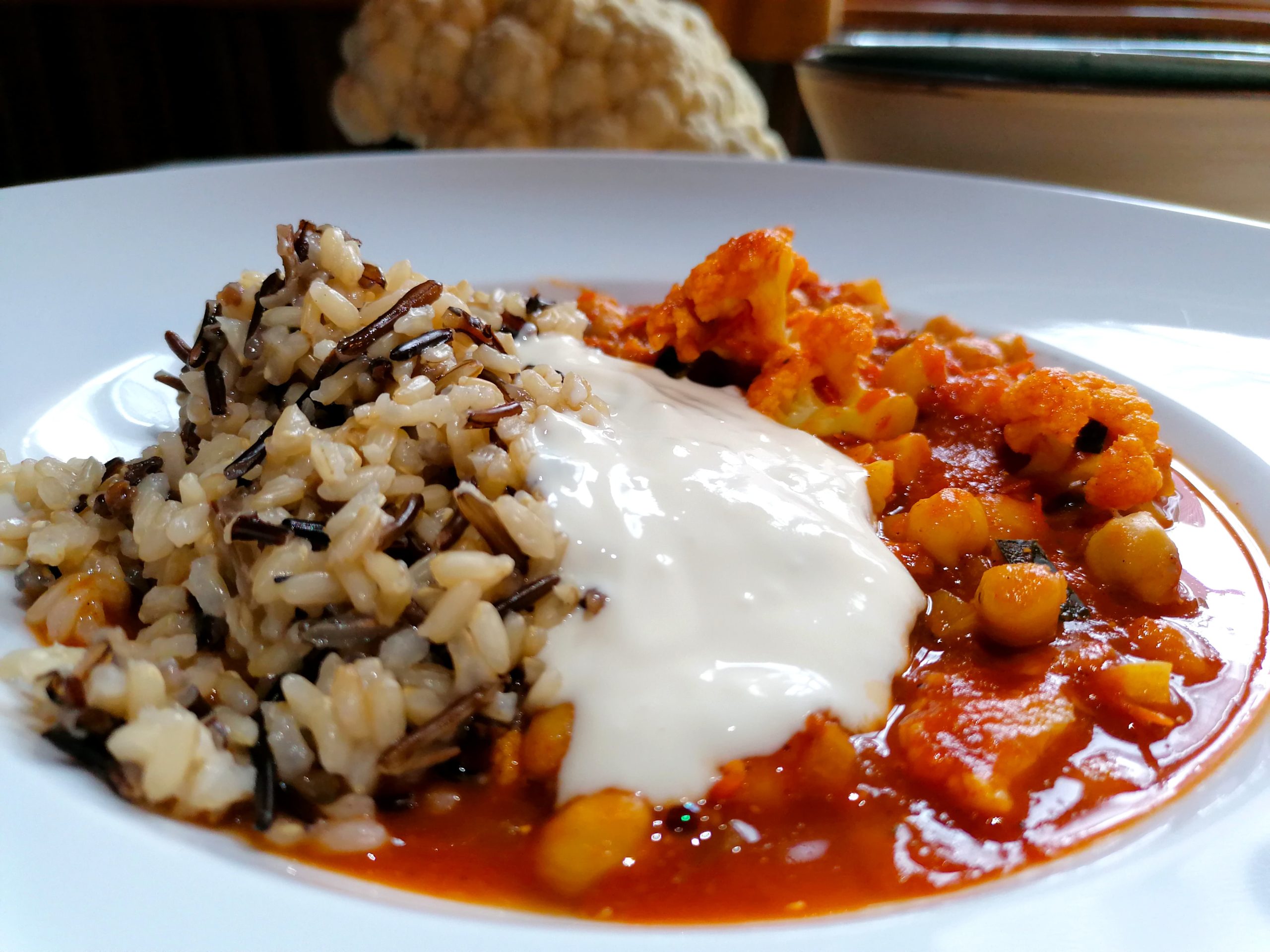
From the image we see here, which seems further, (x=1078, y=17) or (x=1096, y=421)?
(x=1078, y=17)

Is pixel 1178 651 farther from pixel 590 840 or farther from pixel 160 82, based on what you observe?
pixel 160 82

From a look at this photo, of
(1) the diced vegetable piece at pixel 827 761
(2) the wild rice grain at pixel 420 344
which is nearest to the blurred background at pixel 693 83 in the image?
(2) the wild rice grain at pixel 420 344

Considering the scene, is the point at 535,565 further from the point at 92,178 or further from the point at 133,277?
the point at 92,178

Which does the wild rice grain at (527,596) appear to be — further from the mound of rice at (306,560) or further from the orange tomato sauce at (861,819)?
the orange tomato sauce at (861,819)

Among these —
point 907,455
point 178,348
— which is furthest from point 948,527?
point 178,348

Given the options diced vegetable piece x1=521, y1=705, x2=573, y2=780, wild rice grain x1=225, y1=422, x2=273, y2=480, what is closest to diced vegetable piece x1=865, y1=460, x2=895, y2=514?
diced vegetable piece x1=521, y1=705, x2=573, y2=780

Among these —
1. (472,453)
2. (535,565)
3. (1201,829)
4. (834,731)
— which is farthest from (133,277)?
(1201,829)
